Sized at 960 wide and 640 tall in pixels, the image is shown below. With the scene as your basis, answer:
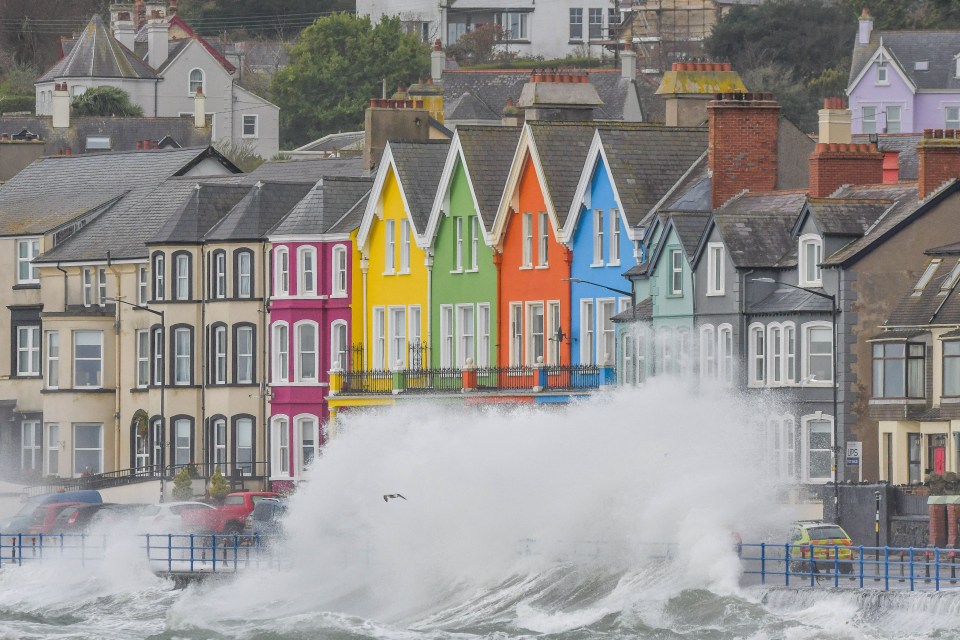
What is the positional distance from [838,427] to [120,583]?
19.7m

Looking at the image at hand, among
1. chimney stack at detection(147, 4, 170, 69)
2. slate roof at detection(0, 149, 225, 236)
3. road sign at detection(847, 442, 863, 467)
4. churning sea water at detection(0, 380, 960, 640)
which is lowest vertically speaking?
churning sea water at detection(0, 380, 960, 640)

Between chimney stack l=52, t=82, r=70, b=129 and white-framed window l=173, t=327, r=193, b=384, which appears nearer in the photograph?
white-framed window l=173, t=327, r=193, b=384

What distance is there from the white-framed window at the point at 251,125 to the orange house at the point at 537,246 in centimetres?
6752

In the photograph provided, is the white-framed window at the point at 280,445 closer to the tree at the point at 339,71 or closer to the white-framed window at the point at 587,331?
the white-framed window at the point at 587,331

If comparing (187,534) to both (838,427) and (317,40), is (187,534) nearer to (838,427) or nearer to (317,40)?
(838,427)

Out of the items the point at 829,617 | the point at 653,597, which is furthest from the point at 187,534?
the point at 829,617

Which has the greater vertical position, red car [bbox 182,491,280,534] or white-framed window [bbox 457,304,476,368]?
white-framed window [bbox 457,304,476,368]

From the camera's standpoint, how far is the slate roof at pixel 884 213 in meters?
78.6

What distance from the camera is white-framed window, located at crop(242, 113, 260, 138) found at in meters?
159

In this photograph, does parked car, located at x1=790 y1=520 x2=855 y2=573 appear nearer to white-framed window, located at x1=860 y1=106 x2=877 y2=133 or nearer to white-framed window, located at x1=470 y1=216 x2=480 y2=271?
white-framed window, located at x1=470 y1=216 x2=480 y2=271

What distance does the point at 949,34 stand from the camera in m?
149

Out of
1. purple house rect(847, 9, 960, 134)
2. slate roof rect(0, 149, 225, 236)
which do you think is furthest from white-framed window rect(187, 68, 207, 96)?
slate roof rect(0, 149, 225, 236)

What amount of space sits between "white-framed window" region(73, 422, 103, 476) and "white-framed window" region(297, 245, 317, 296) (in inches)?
457

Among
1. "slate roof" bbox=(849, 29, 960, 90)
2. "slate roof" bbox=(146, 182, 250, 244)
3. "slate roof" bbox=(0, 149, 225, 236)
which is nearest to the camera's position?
"slate roof" bbox=(146, 182, 250, 244)
